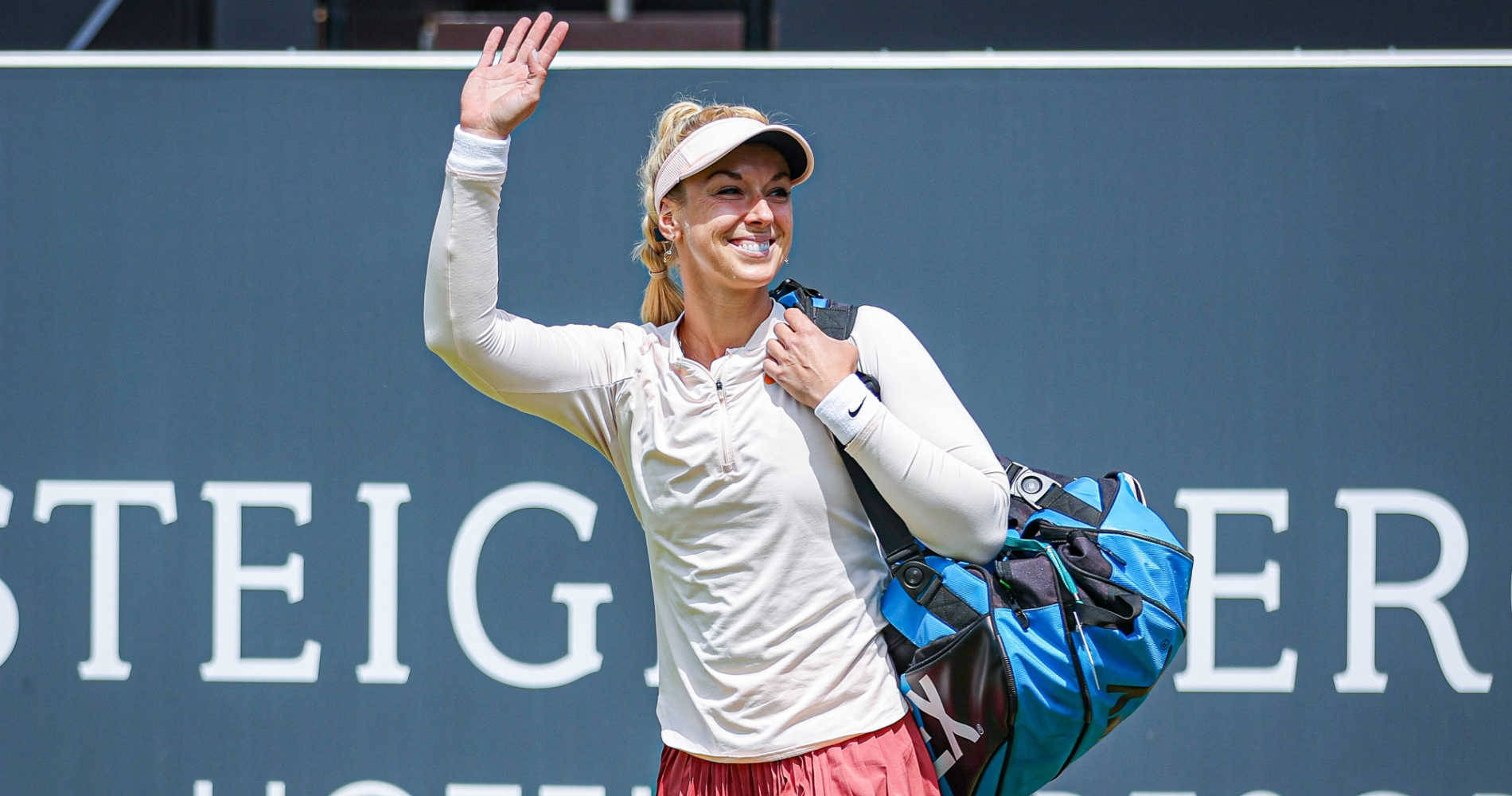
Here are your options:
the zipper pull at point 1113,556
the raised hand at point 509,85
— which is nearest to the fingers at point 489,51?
the raised hand at point 509,85

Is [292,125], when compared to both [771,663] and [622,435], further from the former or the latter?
[771,663]

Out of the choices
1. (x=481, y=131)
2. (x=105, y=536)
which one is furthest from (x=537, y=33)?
(x=105, y=536)

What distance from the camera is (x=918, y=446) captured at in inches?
60.9

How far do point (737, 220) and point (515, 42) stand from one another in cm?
36

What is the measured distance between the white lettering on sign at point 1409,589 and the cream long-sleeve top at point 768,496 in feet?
4.99

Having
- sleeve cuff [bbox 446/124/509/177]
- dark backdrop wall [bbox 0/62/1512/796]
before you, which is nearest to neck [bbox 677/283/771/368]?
sleeve cuff [bbox 446/124/509/177]

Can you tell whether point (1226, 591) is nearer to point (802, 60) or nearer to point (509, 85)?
point (802, 60)

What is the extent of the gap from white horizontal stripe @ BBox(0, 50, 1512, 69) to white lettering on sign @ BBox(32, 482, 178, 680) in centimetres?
91

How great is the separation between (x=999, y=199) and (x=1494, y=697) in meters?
1.48

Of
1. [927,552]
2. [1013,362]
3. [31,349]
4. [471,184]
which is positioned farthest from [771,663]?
[31,349]

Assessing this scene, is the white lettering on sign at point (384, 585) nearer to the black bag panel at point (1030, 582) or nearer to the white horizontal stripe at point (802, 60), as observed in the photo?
the white horizontal stripe at point (802, 60)

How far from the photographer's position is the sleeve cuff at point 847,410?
5.07ft

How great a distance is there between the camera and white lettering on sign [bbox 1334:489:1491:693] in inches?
110

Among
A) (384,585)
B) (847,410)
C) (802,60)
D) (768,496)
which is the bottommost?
(384,585)
